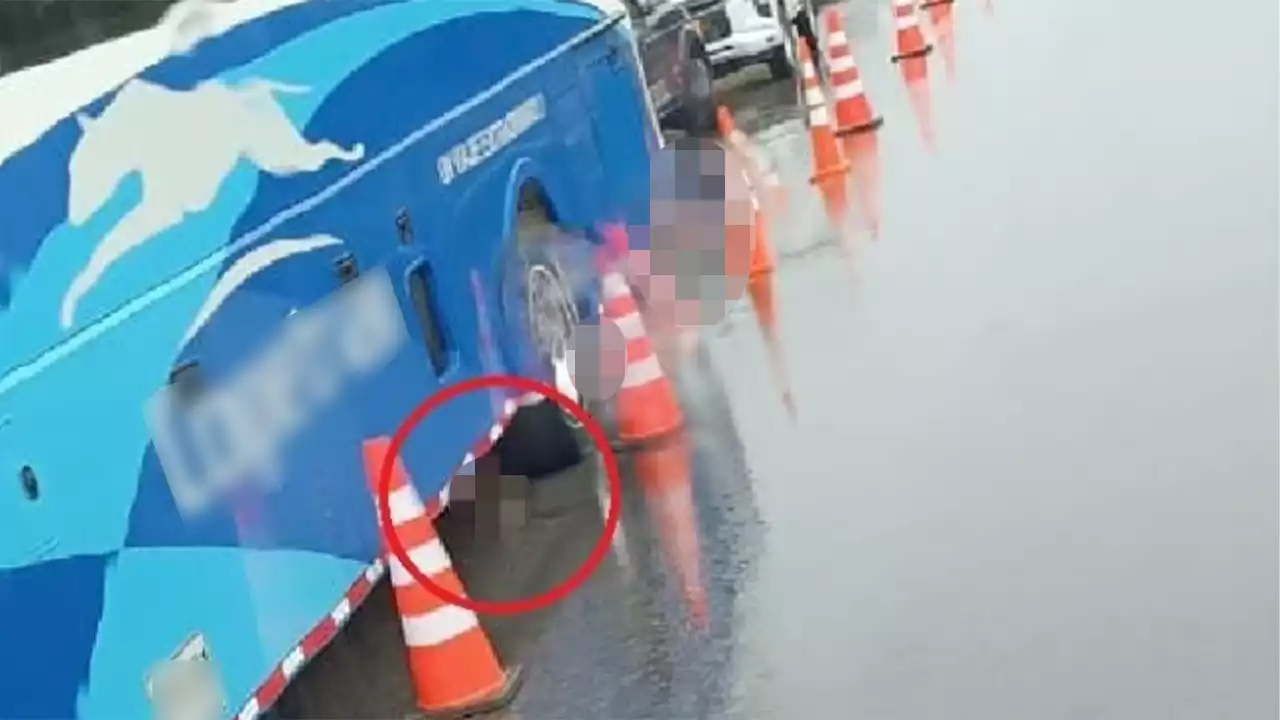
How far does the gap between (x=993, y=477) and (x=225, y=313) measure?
10.3 feet

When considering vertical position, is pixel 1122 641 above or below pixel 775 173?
above

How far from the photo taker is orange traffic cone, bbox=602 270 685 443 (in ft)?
37.6

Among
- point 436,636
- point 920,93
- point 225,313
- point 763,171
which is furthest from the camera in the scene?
point 920,93

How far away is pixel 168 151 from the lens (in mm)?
7352

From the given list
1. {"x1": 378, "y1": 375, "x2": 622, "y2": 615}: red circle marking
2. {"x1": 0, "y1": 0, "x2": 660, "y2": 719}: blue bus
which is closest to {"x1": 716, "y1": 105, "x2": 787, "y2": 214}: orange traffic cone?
{"x1": 378, "y1": 375, "x2": 622, "y2": 615}: red circle marking

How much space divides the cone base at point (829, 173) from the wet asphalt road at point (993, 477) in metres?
2.11

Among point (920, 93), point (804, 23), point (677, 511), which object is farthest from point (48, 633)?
point (804, 23)

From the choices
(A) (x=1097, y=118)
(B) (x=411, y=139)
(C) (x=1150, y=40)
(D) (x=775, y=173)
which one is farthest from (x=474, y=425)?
(C) (x=1150, y=40)

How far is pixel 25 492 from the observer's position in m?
6.36

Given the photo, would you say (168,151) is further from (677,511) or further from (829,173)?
(829,173)

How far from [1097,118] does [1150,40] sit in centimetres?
420

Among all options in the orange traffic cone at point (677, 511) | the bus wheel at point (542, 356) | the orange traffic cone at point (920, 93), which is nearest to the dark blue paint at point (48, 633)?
the orange traffic cone at point (677, 511)

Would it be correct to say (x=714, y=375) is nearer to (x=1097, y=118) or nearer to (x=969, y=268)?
(x=969, y=268)

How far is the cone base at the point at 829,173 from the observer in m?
18.1
